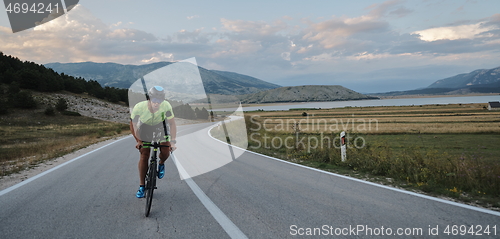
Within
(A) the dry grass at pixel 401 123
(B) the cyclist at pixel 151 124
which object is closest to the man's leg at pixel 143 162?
(B) the cyclist at pixel 151 124

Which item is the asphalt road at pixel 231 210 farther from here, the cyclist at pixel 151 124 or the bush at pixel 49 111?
the bush at pixel 49 111

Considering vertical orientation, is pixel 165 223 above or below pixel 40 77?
below

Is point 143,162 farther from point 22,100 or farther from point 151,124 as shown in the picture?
point 22,100

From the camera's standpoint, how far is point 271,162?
369 inches

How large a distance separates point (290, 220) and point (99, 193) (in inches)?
156

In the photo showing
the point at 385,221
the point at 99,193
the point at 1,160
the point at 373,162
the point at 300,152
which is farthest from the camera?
the point at 1,160

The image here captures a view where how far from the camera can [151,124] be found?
452cm

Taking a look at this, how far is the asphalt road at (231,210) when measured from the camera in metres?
3.48

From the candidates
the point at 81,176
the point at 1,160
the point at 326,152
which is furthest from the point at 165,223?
the point at 1,160

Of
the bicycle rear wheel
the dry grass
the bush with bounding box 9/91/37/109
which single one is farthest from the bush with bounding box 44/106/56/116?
the bicycle rear wheel

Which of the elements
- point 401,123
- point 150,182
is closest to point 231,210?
point 150,182

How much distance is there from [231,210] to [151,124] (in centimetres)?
197

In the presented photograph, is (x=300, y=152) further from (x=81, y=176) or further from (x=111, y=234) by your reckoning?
(x=111, y=234)

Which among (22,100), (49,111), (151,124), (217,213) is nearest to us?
(217,213)
